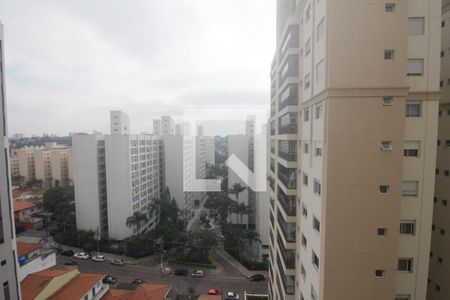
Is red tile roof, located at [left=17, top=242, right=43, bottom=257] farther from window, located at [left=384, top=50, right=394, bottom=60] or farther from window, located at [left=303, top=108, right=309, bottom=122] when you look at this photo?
window, located at [left=384, top=50, right=394, bottom=60]

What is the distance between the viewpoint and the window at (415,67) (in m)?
3.58

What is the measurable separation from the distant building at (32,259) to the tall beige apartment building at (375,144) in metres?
10.4

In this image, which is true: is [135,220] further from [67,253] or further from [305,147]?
[305,147]

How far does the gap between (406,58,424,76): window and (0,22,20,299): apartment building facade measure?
7597mm

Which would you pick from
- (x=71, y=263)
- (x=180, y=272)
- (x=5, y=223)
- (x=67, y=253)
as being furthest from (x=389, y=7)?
(x=67, y=253)

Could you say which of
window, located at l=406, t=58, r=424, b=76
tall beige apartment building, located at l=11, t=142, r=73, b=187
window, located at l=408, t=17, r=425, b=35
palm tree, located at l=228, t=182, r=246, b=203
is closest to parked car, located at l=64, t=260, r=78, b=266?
palm tree, located at l=228, t=182, r=246, b=203

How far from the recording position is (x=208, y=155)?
28.7m

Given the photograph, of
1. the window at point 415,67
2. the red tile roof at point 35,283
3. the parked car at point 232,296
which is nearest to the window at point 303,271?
the window at point 415,67

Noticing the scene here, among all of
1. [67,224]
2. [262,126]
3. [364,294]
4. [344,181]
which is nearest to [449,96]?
[344,181]

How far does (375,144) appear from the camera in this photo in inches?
137

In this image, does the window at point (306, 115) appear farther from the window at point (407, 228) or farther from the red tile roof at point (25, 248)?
the red tile roof at point (25, 248)

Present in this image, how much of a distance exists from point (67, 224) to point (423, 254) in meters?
21.4

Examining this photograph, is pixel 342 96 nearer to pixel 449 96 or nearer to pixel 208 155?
pixel 449 96

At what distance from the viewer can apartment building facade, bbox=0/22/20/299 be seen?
4.82 m
